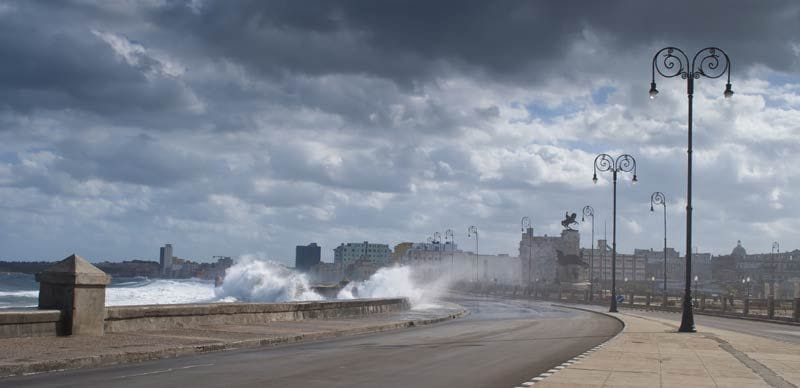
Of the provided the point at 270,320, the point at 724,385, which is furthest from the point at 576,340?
the point at 724,385

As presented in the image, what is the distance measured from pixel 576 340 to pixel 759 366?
346 inches

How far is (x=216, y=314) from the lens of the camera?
2498 centimetres

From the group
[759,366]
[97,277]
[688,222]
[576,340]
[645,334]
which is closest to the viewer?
[759,366]

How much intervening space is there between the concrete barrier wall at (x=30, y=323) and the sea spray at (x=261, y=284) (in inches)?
2728

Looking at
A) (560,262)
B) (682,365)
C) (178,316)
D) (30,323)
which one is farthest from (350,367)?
(560,262)

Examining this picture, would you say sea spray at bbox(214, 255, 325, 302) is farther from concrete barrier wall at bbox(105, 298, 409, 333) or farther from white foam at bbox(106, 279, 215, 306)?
concrete barrier wall at bbox(105, 298, 409, 333)

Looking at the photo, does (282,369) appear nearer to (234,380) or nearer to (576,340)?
(234,380)

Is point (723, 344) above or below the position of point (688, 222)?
below

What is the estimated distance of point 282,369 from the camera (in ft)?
47.4

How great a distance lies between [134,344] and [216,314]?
7.72m

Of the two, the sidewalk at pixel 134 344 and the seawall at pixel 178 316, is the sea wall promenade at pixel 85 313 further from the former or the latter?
the sidewalk at pixel 134 344

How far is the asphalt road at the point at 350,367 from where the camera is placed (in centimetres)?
1247

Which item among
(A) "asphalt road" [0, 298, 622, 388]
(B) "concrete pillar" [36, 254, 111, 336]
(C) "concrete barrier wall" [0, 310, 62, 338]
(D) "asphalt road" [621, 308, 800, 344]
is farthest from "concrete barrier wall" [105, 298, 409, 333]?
(D) "asphalt road" [621, 308, 800, 344]

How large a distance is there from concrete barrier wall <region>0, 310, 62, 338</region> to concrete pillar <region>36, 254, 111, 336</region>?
25 cm
